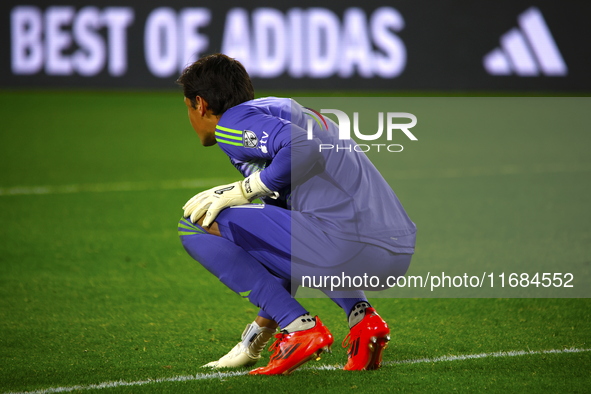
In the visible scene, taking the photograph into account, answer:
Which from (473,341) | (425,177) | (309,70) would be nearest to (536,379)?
(473,341)

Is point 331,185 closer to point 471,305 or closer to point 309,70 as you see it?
point 471,305

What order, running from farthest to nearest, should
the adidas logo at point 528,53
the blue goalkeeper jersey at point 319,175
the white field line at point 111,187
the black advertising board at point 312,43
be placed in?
the adidas logo at point 528,53 → the black advertising board at point 312,43 → the white field line at point 111,187 → the blue goalkeeper jersey at point 319,175

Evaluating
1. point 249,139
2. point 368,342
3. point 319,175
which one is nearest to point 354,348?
point 368,342

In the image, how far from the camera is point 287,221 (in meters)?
2.89

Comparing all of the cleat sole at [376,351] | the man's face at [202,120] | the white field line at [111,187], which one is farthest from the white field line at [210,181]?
the cleat sole at [376,351]

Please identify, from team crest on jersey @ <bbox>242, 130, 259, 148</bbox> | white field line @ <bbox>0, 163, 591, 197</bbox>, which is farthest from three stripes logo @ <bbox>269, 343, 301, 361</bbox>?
white field line @ <bbox>0, 163, 591, 197</bbox>

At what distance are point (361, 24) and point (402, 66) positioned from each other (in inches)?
43.1

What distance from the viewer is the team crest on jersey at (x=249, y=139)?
2816 millimetres

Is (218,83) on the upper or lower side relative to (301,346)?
upper

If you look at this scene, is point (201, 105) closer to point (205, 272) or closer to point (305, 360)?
point (305, 360)

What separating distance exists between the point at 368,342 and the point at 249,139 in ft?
2.96

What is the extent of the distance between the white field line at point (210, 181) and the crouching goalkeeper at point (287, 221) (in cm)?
455

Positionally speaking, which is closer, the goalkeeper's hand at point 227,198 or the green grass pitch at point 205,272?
the goalkeeper's hand at point 227,198

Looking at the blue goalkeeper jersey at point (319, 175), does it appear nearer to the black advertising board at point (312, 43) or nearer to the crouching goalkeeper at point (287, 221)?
the crouching goalkeeper at point (287, 221)
